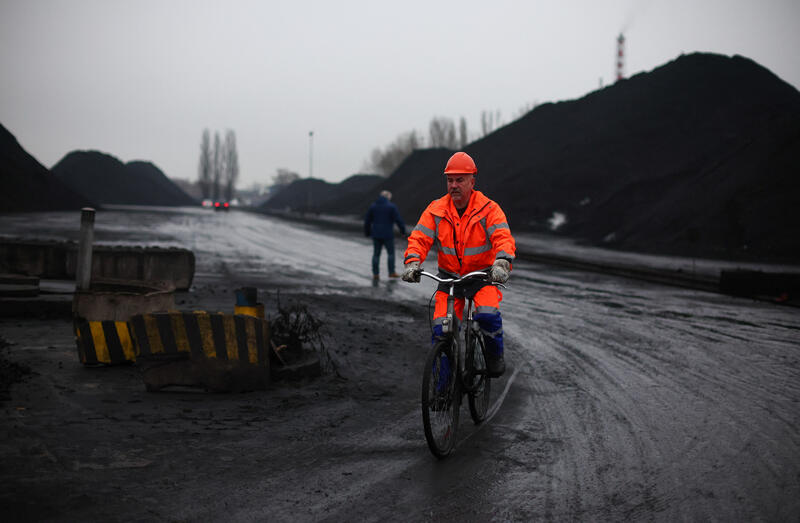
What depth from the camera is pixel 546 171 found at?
179 feet

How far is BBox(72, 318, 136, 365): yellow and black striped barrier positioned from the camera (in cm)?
700

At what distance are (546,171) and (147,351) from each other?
50406mm

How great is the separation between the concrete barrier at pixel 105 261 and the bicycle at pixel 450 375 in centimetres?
833

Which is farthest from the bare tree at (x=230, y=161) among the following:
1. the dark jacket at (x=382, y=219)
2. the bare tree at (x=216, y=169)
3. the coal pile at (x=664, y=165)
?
the dark jacket at (x=382, y=219)

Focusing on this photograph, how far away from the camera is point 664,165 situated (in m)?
47.6

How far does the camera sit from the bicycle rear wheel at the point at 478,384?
18.1 ft

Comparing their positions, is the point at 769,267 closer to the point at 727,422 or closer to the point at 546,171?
the point at 727,422

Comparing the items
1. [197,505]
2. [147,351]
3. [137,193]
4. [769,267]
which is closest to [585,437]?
[197,505]

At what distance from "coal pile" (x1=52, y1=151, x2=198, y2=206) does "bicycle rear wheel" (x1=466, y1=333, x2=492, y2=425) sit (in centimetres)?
12487

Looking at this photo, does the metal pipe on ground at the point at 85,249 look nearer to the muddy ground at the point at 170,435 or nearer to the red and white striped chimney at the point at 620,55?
the muddy ground at the point at 170,435

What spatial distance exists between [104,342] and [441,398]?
12.3ft

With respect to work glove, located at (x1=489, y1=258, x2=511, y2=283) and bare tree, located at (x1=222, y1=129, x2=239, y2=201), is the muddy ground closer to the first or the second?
work glove, located at (x1=489, y1=258, x2=511, y2=283)

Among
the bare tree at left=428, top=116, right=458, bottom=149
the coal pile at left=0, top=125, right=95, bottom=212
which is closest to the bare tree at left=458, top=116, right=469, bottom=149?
the bare tree at left=428, top=116, right=458, bottom=149

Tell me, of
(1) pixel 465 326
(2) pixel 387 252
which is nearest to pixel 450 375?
(1) pixel 465 326
